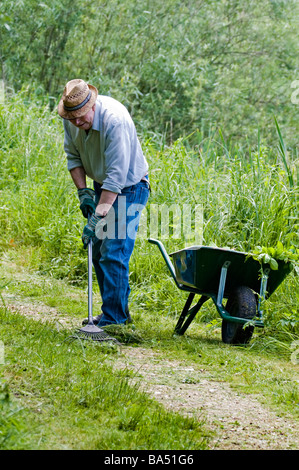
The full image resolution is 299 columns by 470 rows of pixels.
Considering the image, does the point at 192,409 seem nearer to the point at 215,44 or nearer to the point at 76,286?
the point at 76,286

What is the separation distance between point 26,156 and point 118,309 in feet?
14.7

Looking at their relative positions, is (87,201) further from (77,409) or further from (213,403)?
(77,409)

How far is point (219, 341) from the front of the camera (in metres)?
4.78

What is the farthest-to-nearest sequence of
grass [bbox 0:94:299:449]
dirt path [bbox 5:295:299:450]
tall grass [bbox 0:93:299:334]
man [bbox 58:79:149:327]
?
tall grass [bbox 0:93:299:334], man [bbox 58:79:149:327], dirt path [bbox 5:295:299:450], grass [bbox 0:94:299:449]

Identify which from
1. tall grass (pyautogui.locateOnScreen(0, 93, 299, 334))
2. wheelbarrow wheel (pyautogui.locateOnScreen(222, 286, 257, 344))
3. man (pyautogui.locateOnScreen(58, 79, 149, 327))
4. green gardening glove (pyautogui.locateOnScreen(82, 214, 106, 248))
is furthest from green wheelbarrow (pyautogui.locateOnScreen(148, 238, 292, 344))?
green gardening glove (pyautogui.locateOnScreen(82, 214, 106, 248))

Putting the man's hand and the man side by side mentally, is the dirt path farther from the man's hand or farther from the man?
the man's hand

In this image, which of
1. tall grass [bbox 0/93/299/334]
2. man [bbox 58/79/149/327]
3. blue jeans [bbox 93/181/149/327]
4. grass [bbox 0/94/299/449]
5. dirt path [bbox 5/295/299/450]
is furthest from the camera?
tall grass [bbox 0/93/299/334]

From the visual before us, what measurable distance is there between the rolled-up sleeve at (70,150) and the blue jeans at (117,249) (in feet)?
1.62

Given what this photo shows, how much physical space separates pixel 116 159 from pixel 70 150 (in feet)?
2.00

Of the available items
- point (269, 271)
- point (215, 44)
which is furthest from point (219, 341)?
point (215, 44)

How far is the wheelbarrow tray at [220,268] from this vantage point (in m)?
4.32

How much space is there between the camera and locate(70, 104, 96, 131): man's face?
4408 millimetres

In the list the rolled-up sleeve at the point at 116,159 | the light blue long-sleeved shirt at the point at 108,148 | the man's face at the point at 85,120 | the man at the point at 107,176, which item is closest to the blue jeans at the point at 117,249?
the man at the point at 107,176

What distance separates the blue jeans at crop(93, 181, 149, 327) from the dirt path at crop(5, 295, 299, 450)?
0.42m
